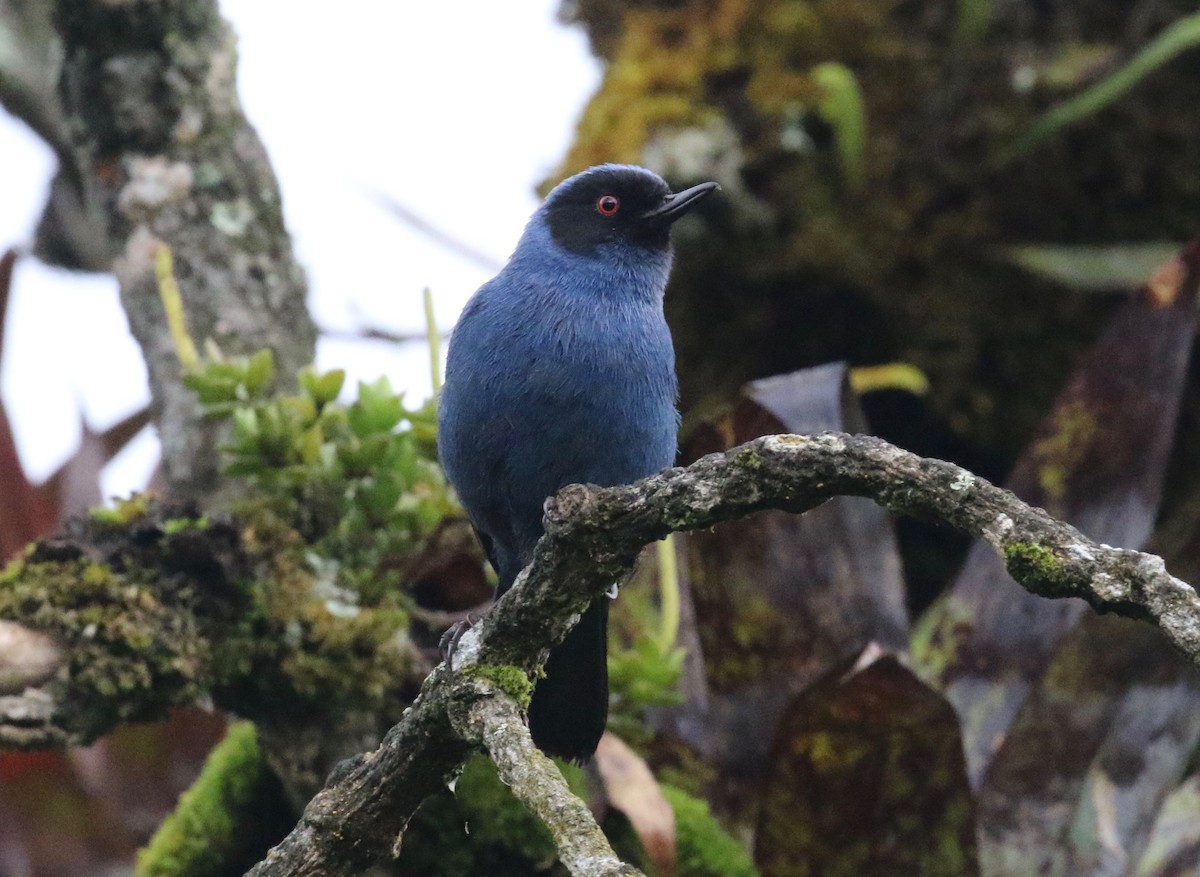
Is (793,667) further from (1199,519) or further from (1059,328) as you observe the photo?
(1059,328)

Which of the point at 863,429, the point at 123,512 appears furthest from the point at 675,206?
the point at 123,512

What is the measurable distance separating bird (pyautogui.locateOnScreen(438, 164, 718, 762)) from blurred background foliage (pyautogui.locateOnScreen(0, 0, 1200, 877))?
0.85ft

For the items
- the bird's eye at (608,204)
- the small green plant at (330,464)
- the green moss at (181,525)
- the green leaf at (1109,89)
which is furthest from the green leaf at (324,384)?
the green leaf at (1109,89)

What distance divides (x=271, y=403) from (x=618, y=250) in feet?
3.15

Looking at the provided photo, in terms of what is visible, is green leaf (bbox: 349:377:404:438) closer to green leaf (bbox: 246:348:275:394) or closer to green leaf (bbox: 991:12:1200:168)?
green leaf (bbox: 246:348:275:394)

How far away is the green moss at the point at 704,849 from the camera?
10.5 feet

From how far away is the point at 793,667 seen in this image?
11.2 ft

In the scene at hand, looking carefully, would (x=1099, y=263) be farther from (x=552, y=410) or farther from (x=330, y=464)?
(x=330, y=464)

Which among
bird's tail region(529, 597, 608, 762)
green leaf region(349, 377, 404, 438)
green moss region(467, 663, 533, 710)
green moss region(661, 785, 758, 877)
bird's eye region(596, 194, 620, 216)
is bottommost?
green moss region(661, 785, 758, 877)

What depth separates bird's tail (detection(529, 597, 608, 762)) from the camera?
289 cm

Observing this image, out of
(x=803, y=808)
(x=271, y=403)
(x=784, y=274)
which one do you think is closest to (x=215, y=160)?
(x=271, y=403)

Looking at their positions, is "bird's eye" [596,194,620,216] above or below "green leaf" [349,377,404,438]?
above

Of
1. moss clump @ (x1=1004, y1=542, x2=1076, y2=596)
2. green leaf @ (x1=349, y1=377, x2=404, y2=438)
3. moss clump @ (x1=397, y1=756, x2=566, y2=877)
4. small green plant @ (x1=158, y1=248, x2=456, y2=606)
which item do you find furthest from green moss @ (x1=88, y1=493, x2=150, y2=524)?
moss clump @ (x1=1004, y1=542, x2=1076, y2=596)

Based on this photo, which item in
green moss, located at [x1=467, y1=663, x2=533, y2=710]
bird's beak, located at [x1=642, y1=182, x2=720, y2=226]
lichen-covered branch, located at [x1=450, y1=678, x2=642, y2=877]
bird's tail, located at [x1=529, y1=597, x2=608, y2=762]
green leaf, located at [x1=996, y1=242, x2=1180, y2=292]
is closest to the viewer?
lichen-covered branch, located at [x1=450, y1=678, x2=642, y2=877]
